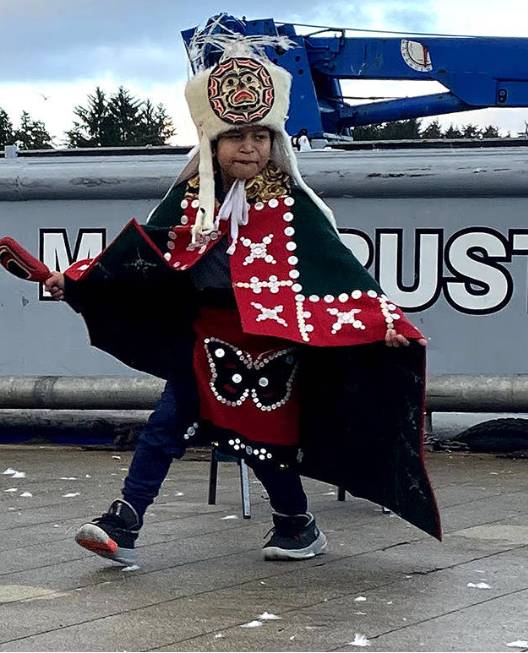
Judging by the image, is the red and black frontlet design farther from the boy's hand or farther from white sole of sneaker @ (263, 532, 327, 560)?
white sole of sneaker @ (263, 532, 327, 560)

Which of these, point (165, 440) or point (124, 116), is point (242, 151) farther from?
point (124, 116)

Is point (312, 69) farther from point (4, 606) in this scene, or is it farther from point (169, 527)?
point (4, 606)

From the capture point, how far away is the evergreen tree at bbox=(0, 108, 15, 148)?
41.5m

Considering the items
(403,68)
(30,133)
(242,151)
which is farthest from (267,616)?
(30,133)

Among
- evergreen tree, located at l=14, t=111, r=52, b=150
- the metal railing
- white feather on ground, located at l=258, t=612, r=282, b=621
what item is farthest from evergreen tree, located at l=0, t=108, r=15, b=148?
white feather on ground, located at l=258, t=612, r=282, b=621

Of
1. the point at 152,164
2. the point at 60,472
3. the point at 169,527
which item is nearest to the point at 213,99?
the point at 169,527

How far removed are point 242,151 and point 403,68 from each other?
Answer: 712cm

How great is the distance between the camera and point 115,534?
4.66 meters

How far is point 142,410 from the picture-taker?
27.4ft

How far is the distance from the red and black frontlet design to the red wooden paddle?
31.7 inches

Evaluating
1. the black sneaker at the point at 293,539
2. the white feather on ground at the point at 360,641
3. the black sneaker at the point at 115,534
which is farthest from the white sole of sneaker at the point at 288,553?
the white feather on ground at the point at 360,641

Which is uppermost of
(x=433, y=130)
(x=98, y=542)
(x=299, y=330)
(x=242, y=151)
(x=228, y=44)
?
(x=433, y=130)

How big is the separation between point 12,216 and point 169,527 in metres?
3.41

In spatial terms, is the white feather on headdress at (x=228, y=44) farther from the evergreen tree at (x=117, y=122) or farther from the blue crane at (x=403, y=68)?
the evergreen tree at (x=117, y=122)
